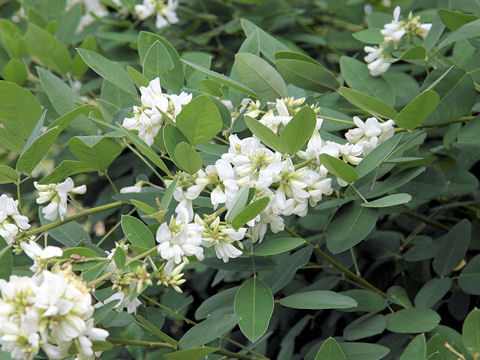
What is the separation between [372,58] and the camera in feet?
4.40

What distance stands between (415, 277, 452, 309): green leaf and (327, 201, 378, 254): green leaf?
0.34m

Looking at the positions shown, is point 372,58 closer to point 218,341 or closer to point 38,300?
point 218,341

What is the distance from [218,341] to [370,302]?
0.34 metres

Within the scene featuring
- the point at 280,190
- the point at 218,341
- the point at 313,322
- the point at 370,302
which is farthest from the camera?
the point at 313,322

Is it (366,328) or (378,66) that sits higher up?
(378,66)

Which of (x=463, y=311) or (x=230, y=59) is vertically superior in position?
(x=230, y=59)

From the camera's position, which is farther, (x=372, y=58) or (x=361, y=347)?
(x=372, y=58)

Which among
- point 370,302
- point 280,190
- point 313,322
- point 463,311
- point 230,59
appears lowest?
point 313,322

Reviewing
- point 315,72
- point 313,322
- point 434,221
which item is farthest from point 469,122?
point 313,322

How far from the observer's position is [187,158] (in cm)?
94

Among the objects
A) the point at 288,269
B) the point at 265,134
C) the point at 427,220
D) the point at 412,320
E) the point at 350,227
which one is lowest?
the point at 427,220

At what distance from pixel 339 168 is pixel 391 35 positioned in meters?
0.47

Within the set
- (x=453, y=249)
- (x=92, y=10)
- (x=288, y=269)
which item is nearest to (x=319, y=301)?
(x=288, y=269)

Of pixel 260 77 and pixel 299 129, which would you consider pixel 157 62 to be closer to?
pixel 260 77
